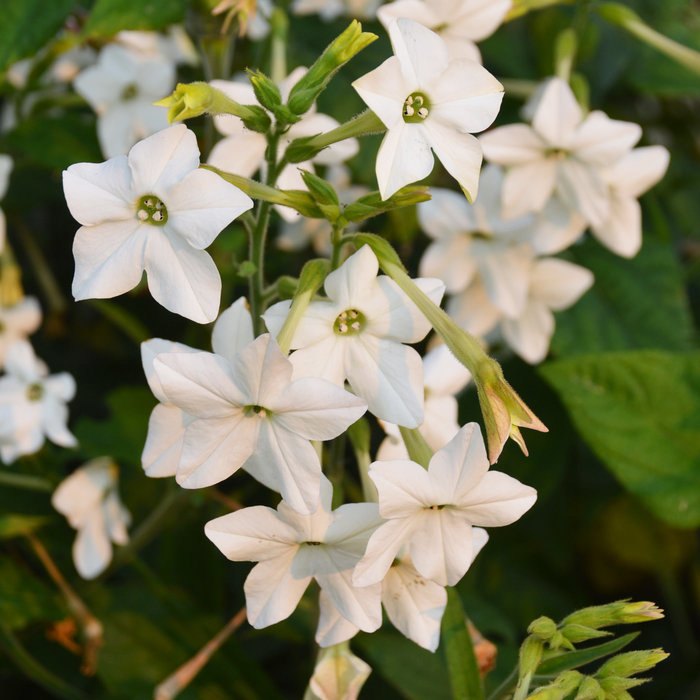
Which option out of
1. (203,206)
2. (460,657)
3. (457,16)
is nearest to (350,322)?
(203,206)

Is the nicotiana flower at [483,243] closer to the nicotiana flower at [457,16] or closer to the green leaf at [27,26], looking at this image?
the nicotiana flower at [457,16]

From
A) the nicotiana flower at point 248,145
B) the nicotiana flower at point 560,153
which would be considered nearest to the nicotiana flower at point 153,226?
the nicotiana flower at point 248,145

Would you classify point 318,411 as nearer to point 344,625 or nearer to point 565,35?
Result: point 344,625

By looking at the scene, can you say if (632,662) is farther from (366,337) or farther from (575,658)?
(366,337)

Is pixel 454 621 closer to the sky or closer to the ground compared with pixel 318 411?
closer to the ground

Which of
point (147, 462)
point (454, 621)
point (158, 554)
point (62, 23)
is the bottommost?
point (158, 554)

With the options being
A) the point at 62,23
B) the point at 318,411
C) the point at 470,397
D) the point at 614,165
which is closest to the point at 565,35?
the point at 614,165

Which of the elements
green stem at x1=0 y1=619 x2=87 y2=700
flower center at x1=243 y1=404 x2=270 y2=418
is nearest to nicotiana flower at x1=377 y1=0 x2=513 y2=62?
flower center at x1=243 y1=404 x2=270 y2=418
